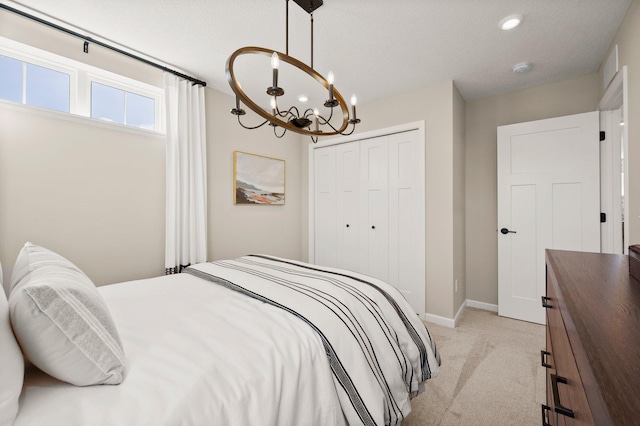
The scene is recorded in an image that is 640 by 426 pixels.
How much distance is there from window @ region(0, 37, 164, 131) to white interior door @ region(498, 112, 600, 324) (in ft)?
12.5

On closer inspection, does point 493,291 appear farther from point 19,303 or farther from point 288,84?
point 19,303

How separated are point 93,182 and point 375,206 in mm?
2871

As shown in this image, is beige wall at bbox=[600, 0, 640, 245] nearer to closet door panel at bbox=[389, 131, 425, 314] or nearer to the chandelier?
closet door panel at bbox=[389, 131, 425, 314]

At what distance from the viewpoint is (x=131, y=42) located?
235 cm

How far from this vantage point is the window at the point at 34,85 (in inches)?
82.0

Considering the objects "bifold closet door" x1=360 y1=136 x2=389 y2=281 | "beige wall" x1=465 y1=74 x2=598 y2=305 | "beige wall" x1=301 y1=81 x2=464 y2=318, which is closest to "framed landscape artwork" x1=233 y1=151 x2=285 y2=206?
"bifold closet door" x1=360 y1=136 x2=389 y2=281

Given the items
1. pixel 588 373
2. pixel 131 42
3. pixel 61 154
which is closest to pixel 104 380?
pixel 588 373

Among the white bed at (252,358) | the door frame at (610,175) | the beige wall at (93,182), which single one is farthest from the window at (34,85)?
the door frame at (610,175)

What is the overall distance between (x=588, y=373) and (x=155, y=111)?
3.46 m

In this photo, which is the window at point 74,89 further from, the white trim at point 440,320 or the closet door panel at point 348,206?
the white trim at point 440,320

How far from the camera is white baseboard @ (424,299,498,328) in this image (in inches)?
118

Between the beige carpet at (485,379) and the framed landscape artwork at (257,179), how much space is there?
2515 millimetres

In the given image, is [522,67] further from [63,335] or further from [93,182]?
[93,182]

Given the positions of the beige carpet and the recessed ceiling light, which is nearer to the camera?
the beige carpet
